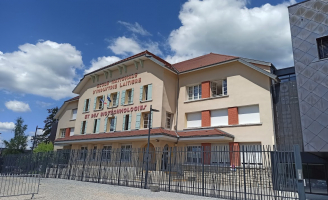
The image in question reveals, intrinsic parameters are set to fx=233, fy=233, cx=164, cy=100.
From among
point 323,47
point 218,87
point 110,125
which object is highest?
point 218,87

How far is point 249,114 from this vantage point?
57.3ft

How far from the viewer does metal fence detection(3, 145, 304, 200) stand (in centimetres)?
955

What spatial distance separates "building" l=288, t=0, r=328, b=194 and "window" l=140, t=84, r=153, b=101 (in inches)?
484

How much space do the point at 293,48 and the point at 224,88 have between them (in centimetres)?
772

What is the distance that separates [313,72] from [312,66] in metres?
0.33

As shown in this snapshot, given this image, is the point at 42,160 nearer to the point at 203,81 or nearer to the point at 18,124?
the point at 203,81

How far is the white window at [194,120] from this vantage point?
20.1 meters

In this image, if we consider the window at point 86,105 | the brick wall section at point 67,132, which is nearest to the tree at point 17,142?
the brick wall section at point 67,132

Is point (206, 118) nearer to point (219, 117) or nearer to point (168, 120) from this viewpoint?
point (219, 117)

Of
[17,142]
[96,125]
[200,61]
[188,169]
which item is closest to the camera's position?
[188,169]

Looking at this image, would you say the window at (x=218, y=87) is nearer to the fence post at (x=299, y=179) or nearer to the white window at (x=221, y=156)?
the white window at (x=221, y=156)

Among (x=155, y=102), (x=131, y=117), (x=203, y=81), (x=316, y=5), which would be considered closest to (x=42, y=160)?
(x=131, y=117)

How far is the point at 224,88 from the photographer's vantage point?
19.6m

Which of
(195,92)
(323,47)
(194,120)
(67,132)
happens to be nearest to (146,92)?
(195,92)
